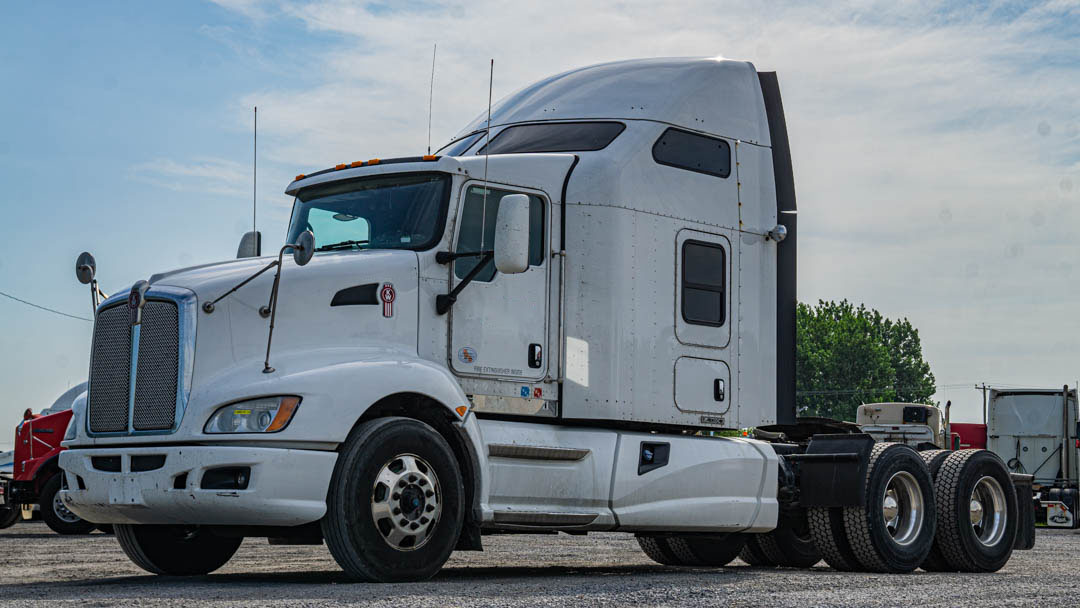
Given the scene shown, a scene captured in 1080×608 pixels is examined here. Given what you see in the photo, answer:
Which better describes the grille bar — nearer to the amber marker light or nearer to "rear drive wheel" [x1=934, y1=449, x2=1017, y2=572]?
the amber marker light

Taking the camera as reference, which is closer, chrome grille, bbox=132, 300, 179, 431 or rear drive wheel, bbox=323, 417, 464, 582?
rear drive wheel, bbox=323, 417, 464, 582

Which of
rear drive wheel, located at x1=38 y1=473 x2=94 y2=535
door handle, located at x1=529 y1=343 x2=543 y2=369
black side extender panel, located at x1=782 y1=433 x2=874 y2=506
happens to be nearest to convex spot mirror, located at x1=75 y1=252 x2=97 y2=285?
door handle, located at x1=529 y1=343 x2=543 y2=369

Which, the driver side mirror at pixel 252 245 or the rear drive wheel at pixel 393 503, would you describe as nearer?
the rear drive wheel at pixel 393 503

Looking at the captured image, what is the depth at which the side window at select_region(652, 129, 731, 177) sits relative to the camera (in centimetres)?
1162

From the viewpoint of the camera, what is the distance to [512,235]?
31.5 feet

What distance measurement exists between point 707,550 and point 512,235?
5698mm

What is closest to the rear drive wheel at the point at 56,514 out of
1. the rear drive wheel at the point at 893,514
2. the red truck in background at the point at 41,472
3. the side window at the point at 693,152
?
the red truck in background at the point at 41,472

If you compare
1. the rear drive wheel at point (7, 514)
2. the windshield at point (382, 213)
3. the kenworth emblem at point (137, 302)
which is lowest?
the rear drive wheel at point (7, 514)

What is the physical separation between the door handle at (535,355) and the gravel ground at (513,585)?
163cm

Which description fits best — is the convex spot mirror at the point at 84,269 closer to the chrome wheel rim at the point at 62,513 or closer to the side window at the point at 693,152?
the side window at the point at 693,152

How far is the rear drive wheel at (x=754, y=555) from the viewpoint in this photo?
14.0 meters

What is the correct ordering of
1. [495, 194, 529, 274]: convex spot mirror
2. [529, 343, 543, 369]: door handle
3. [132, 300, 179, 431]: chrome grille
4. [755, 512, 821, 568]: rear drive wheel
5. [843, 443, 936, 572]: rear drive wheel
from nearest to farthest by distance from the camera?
[132, 300, 179, 431]: chrome grille < [495, 194, 529, 274]: convex spot mirror < [529, 343, 543, 369]: door handle < [843, 443, 936, 572]: rear drive wheel < [755, 512, 821, 568]: rear drive wheel

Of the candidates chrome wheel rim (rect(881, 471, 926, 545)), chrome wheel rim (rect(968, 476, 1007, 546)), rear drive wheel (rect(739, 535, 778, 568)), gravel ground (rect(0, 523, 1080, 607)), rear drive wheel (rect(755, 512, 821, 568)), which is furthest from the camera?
rear drive wheel (rect(739, 535, 778, 568))

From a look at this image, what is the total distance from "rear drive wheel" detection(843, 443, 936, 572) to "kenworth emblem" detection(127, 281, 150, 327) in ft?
21.0
